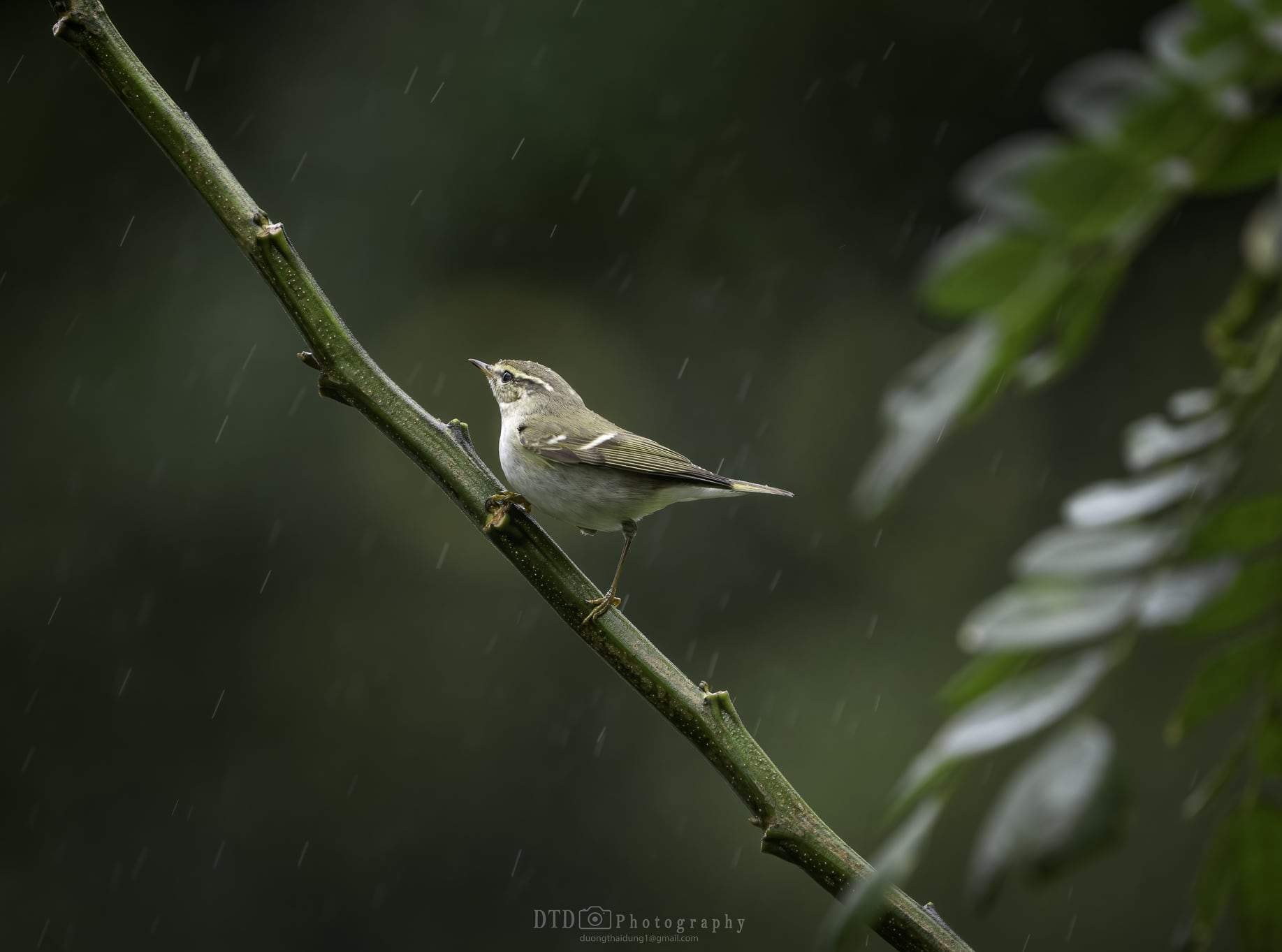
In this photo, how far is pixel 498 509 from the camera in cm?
126

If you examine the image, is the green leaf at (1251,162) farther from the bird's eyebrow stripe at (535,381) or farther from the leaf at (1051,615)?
the bird's eyebrow stripe at (535,381)

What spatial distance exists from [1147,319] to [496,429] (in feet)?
11.2

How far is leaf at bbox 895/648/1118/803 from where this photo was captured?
16.6 inches

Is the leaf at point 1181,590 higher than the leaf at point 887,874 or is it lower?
higher

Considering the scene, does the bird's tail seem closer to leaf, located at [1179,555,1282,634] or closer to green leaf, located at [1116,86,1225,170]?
leaf, located at [1179,555,1282,634]

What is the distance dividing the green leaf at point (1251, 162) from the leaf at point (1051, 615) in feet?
0.45

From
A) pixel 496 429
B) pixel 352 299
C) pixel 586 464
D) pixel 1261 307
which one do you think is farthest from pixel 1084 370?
pixel 1261 307

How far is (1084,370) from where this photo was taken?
257 inches

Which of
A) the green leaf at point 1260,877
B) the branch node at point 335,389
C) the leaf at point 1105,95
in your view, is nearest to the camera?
the leaf at point 1105,95

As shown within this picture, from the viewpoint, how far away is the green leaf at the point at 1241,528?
0.46m

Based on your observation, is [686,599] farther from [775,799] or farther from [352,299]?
[775,799]

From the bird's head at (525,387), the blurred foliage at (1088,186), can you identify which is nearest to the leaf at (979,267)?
the blurred foliage at (1088,186)

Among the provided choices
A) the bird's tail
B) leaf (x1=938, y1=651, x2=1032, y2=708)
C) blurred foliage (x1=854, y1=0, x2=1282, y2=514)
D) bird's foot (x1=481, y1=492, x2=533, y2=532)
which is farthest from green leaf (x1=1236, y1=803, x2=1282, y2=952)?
the bird's tail

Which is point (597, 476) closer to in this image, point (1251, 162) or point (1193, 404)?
point (1193, 404)
